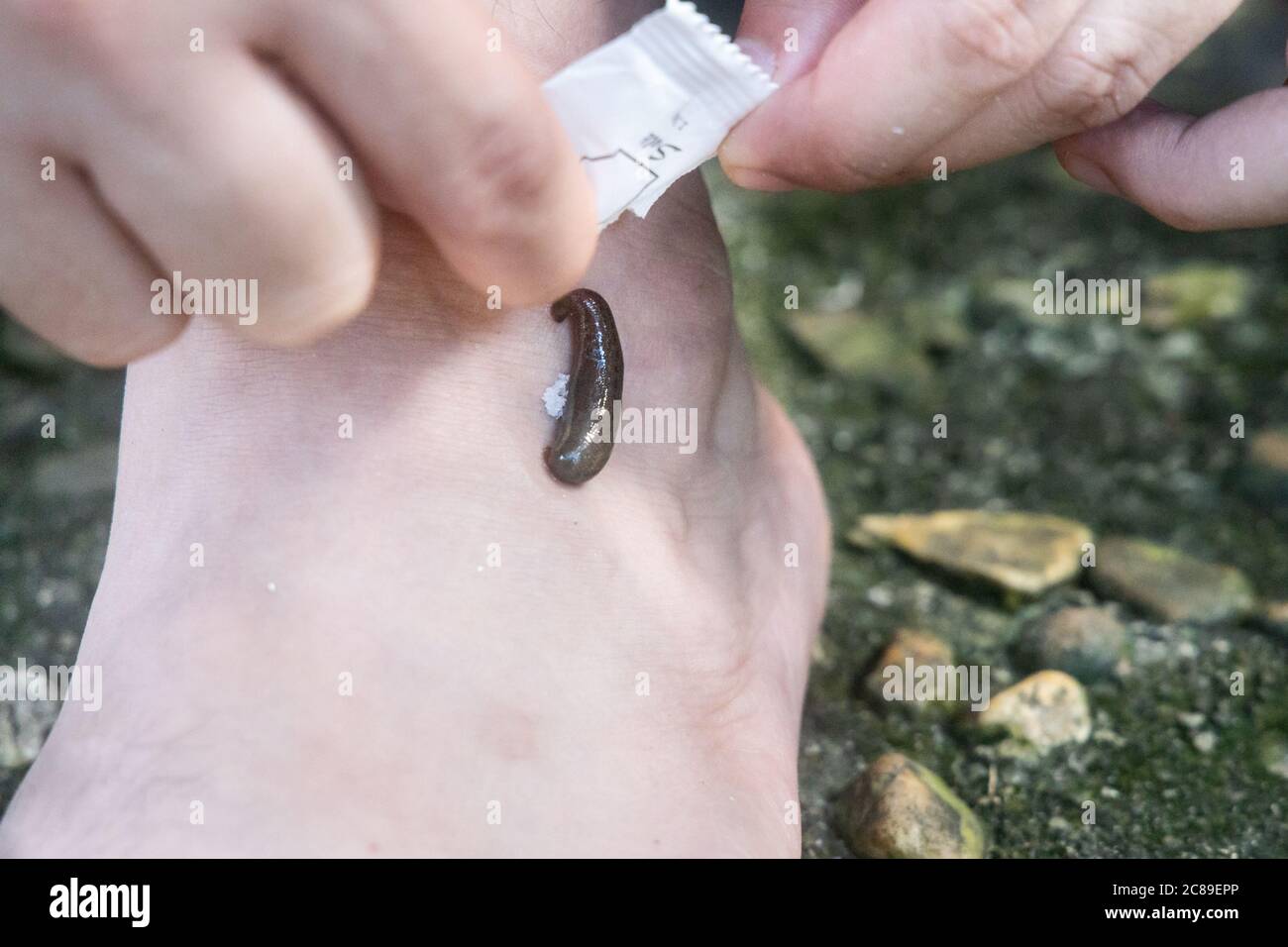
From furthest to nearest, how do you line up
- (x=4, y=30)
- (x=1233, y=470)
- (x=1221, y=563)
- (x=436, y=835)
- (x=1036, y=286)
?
(x=1036, y=286) < (x=1233, y=470) < (x=1221, y=563) < (x=436, y=835) < (x=4, y=30)

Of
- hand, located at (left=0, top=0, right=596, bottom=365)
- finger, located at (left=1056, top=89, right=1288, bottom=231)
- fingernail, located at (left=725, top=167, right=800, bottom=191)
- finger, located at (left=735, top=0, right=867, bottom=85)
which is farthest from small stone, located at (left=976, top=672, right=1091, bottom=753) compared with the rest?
hand, located at (left=0, top=0, right=596, bottom=365)

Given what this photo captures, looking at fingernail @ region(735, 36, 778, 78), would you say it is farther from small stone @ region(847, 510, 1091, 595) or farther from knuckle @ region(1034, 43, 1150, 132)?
small stone @ region(847, 510, 1091, 595)

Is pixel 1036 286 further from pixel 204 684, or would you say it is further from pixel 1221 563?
pixel 204 684

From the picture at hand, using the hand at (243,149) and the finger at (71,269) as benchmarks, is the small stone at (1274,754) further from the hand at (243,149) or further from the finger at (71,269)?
the finger at (71,269)

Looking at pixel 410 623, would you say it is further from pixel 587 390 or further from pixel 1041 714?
pixel 1041 714

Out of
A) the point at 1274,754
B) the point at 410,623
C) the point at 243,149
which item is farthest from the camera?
the point at 1274,754

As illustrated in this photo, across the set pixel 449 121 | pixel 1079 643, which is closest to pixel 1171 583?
pixel 1079 643
